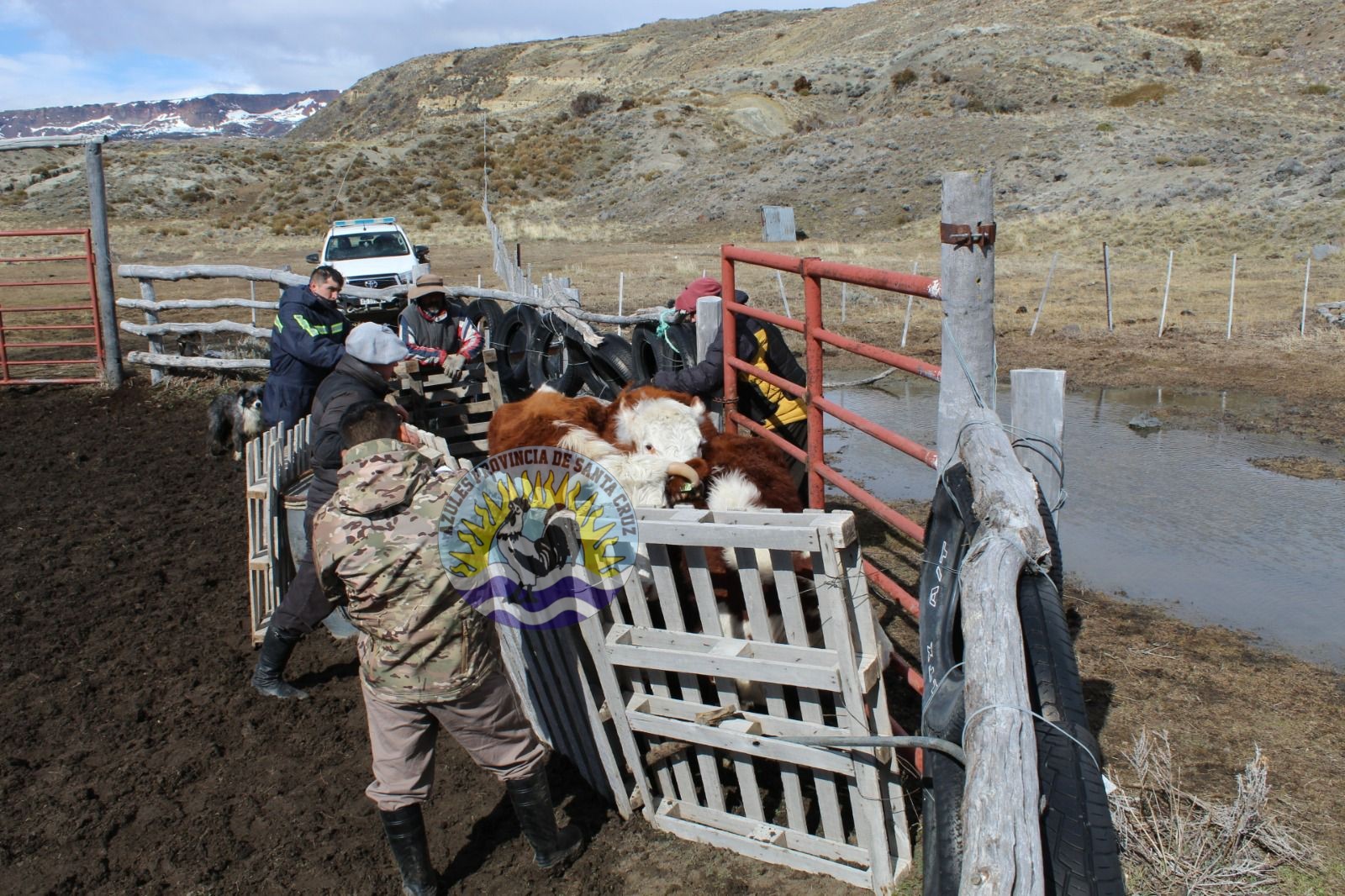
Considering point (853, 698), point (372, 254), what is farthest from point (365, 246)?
point (853, 698)

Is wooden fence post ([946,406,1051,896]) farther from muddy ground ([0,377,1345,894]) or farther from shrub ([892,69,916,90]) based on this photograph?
shrub ([892,69,916,90])

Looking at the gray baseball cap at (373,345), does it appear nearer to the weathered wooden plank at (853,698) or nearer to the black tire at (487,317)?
the weathered wooden plank at (853,698)

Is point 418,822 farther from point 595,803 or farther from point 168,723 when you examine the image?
point 168,723

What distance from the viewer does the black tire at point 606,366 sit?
6.67m

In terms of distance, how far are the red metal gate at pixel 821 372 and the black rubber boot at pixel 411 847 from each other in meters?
1.76

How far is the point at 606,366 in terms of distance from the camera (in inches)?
273

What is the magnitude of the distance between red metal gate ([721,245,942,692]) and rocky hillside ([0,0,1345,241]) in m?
22.2

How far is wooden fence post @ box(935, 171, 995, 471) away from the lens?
2967mm

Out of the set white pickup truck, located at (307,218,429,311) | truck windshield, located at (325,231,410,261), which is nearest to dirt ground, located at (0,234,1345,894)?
white pickup truck, located at (307,218,429,311)

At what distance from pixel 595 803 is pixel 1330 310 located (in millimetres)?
14824

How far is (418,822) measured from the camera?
10.5ft

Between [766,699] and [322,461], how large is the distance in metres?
2.63

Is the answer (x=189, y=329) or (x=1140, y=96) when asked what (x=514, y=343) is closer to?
→ (x=189, y=329)

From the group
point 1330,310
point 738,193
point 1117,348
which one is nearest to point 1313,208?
point 1330,310
